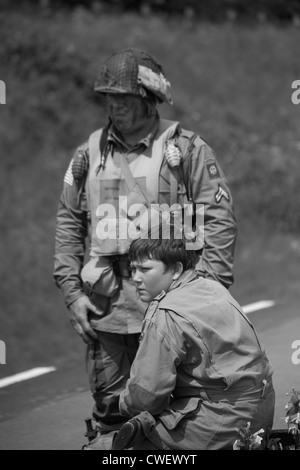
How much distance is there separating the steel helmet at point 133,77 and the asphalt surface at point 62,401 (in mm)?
1809

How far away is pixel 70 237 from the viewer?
5.93 meters

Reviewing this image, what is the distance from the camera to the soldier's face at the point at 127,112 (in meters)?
5.66

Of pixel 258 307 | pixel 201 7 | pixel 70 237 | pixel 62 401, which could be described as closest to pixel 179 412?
pixel 70 237

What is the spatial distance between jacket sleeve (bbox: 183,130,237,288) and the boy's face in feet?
2.63

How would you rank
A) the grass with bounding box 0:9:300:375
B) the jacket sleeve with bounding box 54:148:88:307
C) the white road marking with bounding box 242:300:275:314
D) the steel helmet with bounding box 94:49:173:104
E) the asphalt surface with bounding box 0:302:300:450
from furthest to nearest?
the grass with bounding box 0:9:300:375 → the white road marking with bounding box 242:300:275:314 → the asphalt surface with bounding box 0:302:300:450 → the jacket sleeve with bounding box 54:148:88:307 → the steel helmet with bounding box 94:49:173:104

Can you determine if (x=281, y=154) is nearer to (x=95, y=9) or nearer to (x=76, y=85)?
(x=76, y=85)

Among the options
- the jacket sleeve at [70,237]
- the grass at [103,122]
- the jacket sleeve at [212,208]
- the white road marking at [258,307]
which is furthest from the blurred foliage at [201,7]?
the jacket sleeve at [212,208]

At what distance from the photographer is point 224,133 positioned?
15328mm

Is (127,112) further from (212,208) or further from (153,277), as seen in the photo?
(153,277)

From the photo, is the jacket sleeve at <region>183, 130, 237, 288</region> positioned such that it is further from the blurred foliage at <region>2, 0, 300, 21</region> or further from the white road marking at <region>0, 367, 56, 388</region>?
the blurred foliage at <region>2, 0, 300, 21</region>

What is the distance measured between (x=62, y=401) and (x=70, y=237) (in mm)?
1456

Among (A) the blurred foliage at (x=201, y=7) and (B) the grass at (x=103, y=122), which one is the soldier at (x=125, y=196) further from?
(A) the blurred foliage at (x=201, y=7)

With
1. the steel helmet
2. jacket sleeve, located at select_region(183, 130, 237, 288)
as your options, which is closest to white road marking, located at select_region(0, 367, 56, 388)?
jacket sleeve, located at select_region(183, 130, 237, 288)

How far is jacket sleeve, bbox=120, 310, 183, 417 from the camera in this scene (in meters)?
4.34
